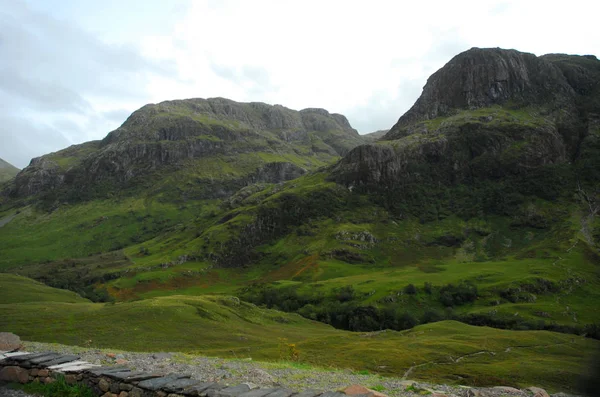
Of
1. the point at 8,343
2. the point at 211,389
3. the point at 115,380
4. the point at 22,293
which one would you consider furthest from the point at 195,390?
the point at 22,293

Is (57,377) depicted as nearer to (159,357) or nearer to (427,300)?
(159,357)

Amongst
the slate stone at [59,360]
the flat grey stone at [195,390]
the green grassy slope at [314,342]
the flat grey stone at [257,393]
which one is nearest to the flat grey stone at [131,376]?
the flat grey stone at [195,390]

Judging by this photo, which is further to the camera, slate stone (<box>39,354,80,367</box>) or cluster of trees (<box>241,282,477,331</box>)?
cluster of trees (<box>241,282,477,331</box>)

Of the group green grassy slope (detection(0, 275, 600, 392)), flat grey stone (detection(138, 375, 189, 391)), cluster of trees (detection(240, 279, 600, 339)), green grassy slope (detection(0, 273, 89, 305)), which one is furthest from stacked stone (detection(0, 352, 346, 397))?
cluster of trees (detection(240, 279, 600, 339))

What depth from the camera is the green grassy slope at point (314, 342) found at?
48344mm

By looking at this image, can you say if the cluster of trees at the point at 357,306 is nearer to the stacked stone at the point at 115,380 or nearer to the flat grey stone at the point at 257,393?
the stacked stone at the point at 115,380

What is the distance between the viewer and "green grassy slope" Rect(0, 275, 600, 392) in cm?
4834

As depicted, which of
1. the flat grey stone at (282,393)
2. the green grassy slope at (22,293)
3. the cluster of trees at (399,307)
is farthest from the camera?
the cluster of trees at (399,307)

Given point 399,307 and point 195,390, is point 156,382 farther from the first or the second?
point 399,307

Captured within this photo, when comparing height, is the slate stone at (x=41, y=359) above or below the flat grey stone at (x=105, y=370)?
below

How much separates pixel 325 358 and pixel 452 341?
1108 inches

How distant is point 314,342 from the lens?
216 feet

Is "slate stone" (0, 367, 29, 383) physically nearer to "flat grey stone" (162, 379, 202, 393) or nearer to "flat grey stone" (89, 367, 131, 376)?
"flat grey stone" (89, 367, 131, 376)

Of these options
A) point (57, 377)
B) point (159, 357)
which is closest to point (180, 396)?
point (57, 377)
